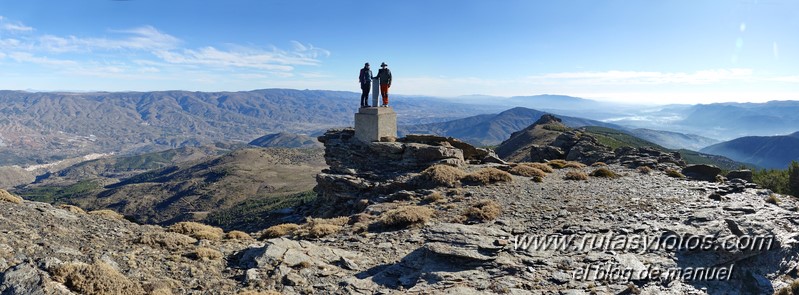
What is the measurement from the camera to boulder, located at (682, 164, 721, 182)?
25.9 metres

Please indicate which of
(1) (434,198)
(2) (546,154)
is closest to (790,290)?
(1) (434,198)

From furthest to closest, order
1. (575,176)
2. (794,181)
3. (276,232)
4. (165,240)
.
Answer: (794,181)
(575,176)
(276,232)
(165,240)

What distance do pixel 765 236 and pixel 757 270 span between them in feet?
5.01

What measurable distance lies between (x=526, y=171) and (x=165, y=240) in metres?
20.8

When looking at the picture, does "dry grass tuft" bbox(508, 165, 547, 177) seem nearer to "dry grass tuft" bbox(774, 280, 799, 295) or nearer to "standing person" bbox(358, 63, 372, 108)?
"standing person" bbox(358, 63, 372, 108)

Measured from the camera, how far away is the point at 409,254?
13086 mm

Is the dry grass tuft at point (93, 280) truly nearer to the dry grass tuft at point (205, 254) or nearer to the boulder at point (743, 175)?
the dry grass tuft at point (205, 254)

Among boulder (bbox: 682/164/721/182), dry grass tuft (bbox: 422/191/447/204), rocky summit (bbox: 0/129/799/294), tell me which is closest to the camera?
rocky summit (bbox: 0/129/799/294)

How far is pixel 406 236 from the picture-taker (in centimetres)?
1520

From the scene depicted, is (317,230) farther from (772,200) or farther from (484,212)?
(772,200)

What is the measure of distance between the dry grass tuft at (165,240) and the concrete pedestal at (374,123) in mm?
A: 16416

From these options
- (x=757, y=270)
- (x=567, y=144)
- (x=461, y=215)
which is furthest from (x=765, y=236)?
(x=567, y=144)

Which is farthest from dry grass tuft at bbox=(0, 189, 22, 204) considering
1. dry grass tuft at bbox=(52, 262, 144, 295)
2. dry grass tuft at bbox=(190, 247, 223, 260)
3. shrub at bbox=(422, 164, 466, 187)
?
shrub at bbox=(422, 164, 466, 187)

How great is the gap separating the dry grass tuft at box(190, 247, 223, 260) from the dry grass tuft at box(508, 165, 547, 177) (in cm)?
1942
